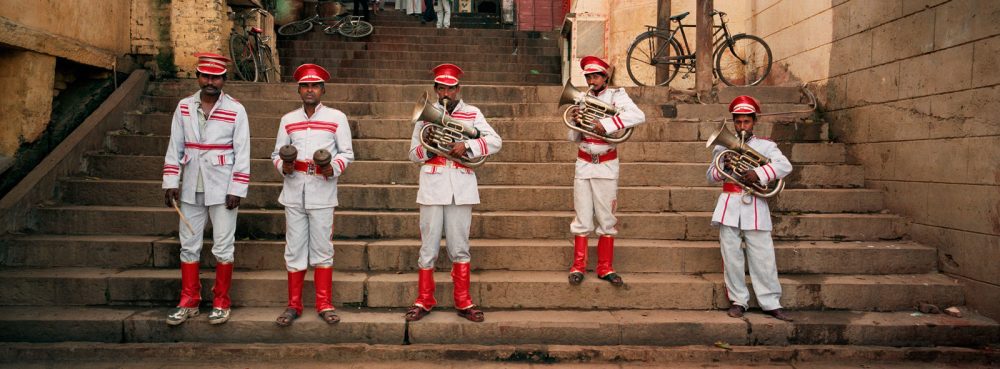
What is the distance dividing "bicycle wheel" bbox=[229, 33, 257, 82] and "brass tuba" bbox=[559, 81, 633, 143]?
6.67 meters

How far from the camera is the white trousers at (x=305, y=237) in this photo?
502 centimetres

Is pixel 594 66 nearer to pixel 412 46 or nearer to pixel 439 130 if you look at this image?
pixel 439 130

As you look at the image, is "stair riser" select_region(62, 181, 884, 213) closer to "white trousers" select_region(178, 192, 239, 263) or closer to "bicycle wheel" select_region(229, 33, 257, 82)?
"white trousers" select_region(178, 192, 239, 263)

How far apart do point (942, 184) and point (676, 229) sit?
2.49 metres

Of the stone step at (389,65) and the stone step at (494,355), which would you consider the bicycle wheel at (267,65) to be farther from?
the stone step at (494,355)

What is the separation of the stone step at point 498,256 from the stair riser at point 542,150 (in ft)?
5.25

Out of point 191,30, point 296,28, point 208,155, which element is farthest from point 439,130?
point 296,28

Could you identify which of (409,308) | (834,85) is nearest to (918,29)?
(834,85)

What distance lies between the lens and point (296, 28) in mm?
13578

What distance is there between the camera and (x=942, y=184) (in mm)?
5863

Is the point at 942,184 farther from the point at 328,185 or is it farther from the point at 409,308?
the point at 328,185

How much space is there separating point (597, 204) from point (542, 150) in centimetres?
199

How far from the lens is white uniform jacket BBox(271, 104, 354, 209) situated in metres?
5.00

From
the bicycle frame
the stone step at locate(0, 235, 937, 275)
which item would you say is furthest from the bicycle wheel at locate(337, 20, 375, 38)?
the stone step at locate(0, 235, 937, 275)
